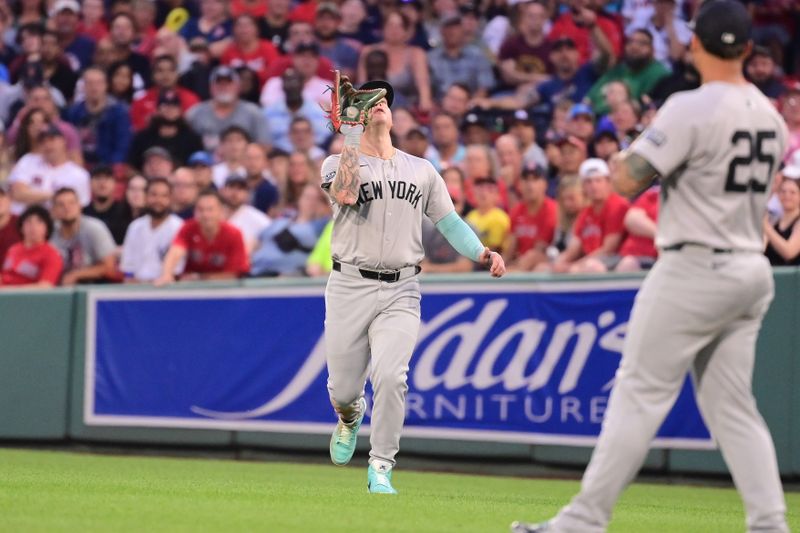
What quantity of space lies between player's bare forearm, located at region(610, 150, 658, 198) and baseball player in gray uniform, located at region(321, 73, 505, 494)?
270 centimetres

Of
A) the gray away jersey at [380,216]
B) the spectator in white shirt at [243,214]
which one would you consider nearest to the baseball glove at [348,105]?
the gray away jersey at [380,216]

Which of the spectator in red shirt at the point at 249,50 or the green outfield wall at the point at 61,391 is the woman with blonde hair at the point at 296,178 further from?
the spectator in red shirt at the point at 249,50

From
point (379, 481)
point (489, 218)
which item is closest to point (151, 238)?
point (489, 218)

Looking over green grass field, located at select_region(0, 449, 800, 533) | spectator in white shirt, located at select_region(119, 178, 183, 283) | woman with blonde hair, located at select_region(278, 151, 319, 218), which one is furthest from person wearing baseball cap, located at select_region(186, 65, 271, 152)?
green grass field, located at select_region(0, 449, 800, 533)

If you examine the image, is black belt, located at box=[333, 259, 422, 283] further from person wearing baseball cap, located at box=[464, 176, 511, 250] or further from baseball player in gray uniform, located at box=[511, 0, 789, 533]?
person wearing baseball cap, located at box=[464, 176, 511, 250]

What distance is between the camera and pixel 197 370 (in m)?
13.6

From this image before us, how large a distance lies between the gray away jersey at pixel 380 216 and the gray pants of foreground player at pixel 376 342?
0.15 metres

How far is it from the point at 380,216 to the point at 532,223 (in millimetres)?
5279

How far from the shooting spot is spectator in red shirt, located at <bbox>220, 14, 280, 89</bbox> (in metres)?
18.8

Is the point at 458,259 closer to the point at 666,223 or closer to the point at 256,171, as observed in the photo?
the point at 256,171

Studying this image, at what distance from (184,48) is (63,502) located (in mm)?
13166

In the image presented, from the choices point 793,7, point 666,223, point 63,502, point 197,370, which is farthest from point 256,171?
point 666,223

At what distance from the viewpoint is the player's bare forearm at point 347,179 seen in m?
8.12

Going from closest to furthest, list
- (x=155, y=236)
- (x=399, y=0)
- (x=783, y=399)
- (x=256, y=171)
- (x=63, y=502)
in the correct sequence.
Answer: (x=63, y=502) < (x=783, y=399) < (x=155, y=236) < (x=256, y=171) < (x=399, y=0)
